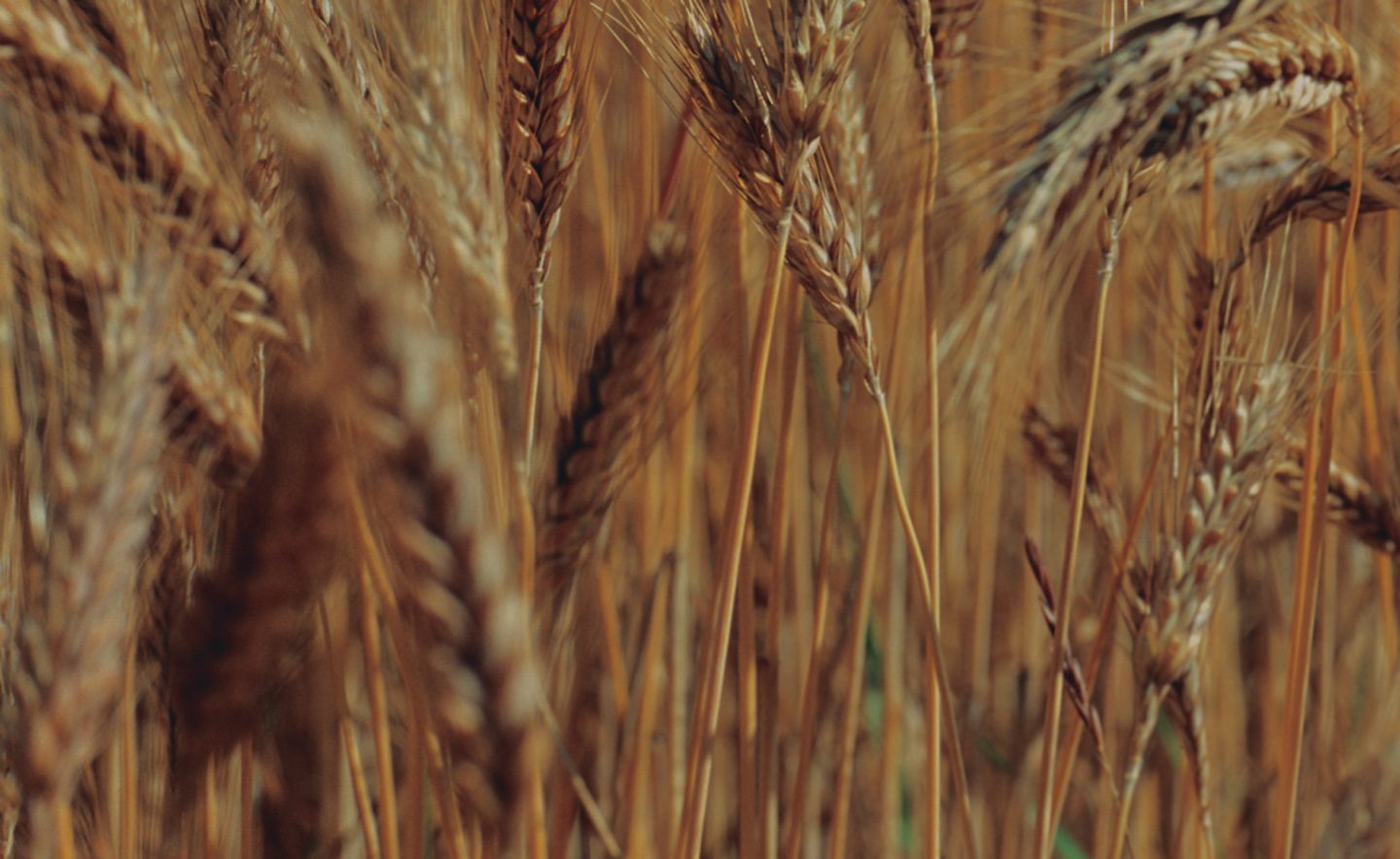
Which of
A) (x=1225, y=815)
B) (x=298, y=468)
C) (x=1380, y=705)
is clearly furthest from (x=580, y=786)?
(x=1225, y=815)

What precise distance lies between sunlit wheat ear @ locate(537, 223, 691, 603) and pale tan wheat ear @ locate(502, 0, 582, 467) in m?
0.07

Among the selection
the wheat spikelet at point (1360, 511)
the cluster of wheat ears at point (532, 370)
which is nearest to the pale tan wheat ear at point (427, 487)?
the cluster of wheat ears at point (532, 370)

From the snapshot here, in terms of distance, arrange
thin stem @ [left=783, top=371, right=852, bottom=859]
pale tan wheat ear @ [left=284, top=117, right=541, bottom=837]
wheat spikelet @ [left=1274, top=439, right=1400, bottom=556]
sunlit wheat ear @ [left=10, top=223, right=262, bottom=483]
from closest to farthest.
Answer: pale tan wheat ear @ [left=284, top=117, right=541, bottom=837]
sunlit wheat ear @ [left=10, top=223, right=262, bottom=483]
thin stem @ [left=783, top=371, right=852, bottom=859]
wheat spikelet @ [left=1274, top=439, right=1400, bottom=556]

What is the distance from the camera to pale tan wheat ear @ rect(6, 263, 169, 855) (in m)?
0.42

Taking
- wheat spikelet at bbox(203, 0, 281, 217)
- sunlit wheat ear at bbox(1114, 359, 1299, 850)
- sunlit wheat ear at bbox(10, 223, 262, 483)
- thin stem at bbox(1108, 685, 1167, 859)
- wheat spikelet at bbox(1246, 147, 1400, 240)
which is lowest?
thin stem at bbox(1108, 685, 1167, 859)

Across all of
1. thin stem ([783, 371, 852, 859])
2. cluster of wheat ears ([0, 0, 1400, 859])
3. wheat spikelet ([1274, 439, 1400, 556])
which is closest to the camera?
cluster of wheat ears ([0, 0, 1400, 859])

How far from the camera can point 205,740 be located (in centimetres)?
49

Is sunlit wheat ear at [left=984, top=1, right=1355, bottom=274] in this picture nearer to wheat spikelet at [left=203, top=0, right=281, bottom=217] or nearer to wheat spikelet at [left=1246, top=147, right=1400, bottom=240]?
wheat spikelet at [left=1246, top=147, right=1400, bottom=240]

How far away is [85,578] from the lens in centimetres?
43

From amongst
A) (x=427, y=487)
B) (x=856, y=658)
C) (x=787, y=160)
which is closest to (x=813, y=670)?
(x=856, y=658)

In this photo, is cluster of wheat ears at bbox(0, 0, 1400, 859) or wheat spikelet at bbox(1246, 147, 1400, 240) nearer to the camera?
cluster of wheat ears at bbox(0, 0, 1400, 859)

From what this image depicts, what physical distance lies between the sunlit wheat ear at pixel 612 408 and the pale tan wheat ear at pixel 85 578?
0.69ft

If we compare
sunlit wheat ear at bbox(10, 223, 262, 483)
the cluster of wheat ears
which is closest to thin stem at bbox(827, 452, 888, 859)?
the cluster of wheat ears

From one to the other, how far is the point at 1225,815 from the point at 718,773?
53cm
